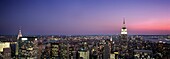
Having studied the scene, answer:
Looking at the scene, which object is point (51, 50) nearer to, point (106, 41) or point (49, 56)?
point (49, 56)

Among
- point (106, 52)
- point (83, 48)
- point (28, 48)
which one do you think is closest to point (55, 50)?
point (28, 48)

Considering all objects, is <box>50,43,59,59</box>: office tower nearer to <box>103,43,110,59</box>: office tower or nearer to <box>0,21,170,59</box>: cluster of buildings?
<box>0,21,170,59</box>: cluster of buildings

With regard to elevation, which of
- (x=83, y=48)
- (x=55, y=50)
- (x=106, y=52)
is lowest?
(x=106, y=52)

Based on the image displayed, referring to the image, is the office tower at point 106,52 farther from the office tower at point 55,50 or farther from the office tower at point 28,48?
the office tower at point 28,48

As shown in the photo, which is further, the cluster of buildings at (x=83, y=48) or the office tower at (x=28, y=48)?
the office tower at (x=28, y=48)

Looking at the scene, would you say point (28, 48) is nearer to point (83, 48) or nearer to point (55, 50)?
point (55, 50)

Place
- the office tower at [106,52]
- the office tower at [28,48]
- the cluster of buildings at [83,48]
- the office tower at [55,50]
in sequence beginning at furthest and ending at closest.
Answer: the office tower at [106,52]
the office tower at [55,50]
the office tower at [28,48]
the cluster of buildings at [83,48]

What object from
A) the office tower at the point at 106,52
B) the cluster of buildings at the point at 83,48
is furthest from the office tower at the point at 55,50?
the office tower at the point at 106,52

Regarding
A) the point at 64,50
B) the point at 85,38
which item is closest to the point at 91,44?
the point at 85,38
